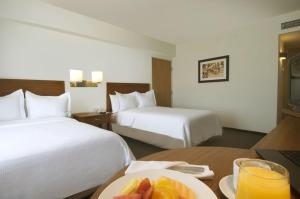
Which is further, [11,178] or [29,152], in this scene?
[29,152]

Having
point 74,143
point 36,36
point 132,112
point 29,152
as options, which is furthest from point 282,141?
point 36,36

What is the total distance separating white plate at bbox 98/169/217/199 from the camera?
499 mm

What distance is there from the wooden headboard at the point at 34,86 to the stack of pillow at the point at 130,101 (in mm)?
1080

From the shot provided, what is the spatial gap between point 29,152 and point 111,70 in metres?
3.00

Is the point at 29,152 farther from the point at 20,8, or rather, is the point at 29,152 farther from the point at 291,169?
the point at 20,8

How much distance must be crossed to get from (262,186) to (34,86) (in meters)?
3.43

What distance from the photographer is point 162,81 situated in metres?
5.37

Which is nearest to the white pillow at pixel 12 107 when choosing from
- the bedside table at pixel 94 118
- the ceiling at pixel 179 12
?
the bedside table at pixel 94 118

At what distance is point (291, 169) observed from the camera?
22.8 inches

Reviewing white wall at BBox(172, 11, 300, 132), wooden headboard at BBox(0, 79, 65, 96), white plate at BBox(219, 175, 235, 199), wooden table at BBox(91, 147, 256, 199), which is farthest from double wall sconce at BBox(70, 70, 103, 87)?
white plate at BBox(219, 175, 235, 199)

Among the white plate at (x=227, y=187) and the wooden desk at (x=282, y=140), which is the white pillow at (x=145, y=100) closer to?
the wooden desk at (x=282, y=140)

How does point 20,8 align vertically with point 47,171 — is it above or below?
above

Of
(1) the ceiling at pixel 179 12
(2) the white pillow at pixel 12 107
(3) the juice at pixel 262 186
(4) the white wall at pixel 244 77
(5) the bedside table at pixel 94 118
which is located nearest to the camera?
(3) the juice at pixel 262 186

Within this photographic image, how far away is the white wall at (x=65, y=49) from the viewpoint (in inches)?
108
